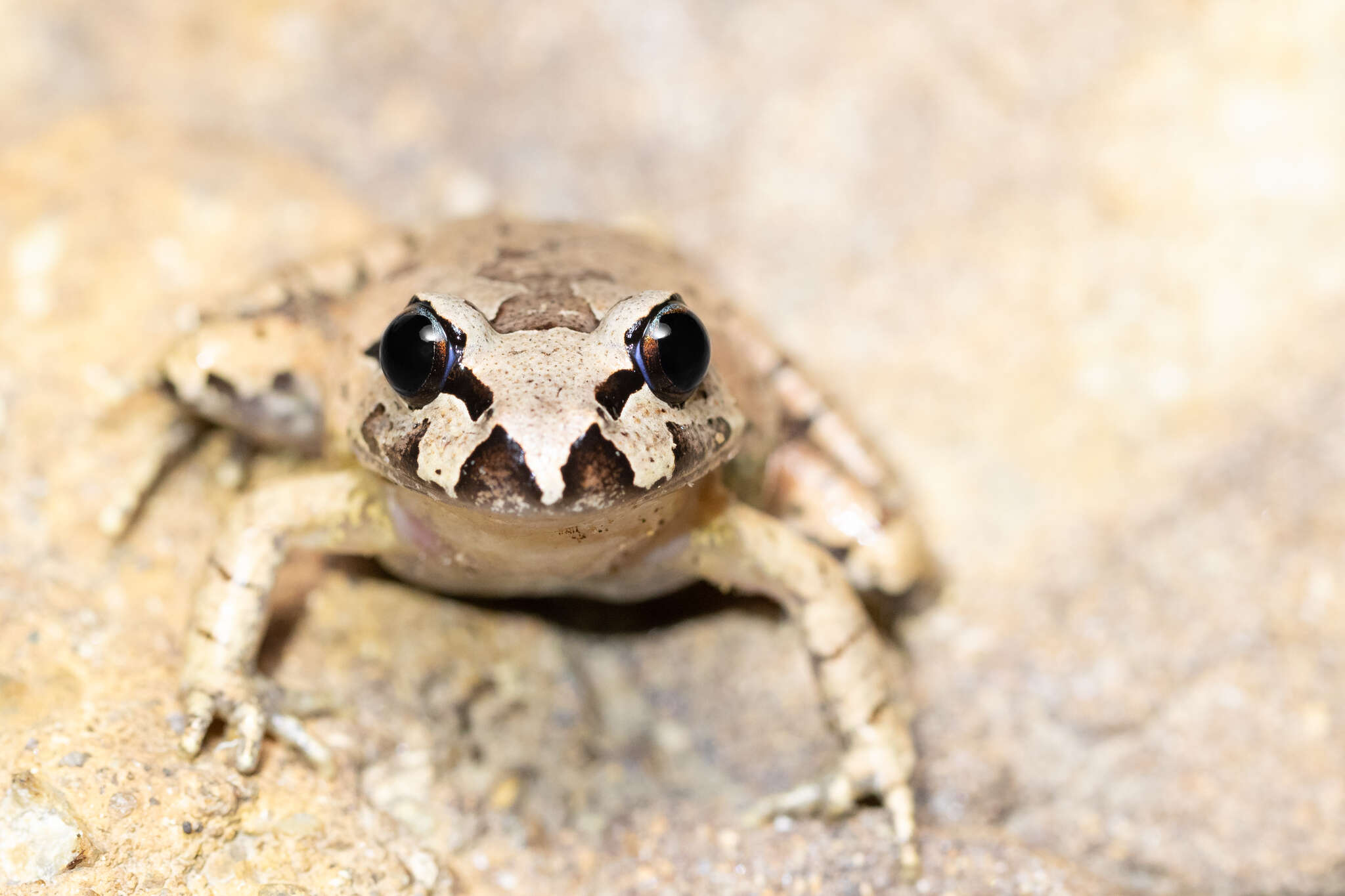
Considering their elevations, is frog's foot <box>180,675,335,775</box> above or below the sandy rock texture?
below

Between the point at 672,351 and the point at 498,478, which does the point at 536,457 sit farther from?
the point at 672,351

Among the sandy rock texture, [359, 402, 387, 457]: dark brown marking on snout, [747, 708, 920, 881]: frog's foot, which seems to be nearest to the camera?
[359, 402, 387, 457]: dark brown marking on snout

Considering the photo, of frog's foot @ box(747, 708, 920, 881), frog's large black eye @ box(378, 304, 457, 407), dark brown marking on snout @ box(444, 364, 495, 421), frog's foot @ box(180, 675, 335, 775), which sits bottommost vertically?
frog's foot @ box(180, 675, 335, 775)

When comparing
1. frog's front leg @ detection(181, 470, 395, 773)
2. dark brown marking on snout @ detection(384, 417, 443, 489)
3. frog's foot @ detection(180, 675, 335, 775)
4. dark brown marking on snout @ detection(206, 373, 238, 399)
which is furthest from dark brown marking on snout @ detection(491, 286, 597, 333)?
frog's foot @ detection(180, 675, 335, 775)

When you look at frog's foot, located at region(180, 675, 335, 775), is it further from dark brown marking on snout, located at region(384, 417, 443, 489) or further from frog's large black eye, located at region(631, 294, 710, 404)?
frog's large black eye, located at region(631, 294, 710, 404)

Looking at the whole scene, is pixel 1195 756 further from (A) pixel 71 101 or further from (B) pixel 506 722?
(A) pixel 71 101

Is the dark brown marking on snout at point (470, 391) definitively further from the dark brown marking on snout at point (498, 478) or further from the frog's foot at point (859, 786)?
the frog's foot at point (859, 786)

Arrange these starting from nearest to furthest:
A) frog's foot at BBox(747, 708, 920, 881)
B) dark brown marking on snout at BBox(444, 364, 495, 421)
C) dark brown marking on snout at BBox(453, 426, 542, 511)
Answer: dark brown marking on snout at BBox(453, 426, 542, 511), dark brown marking on snout at BBox(444, 364, 495, 421), frog's foot at BBox(747, 708, 920, 881)
